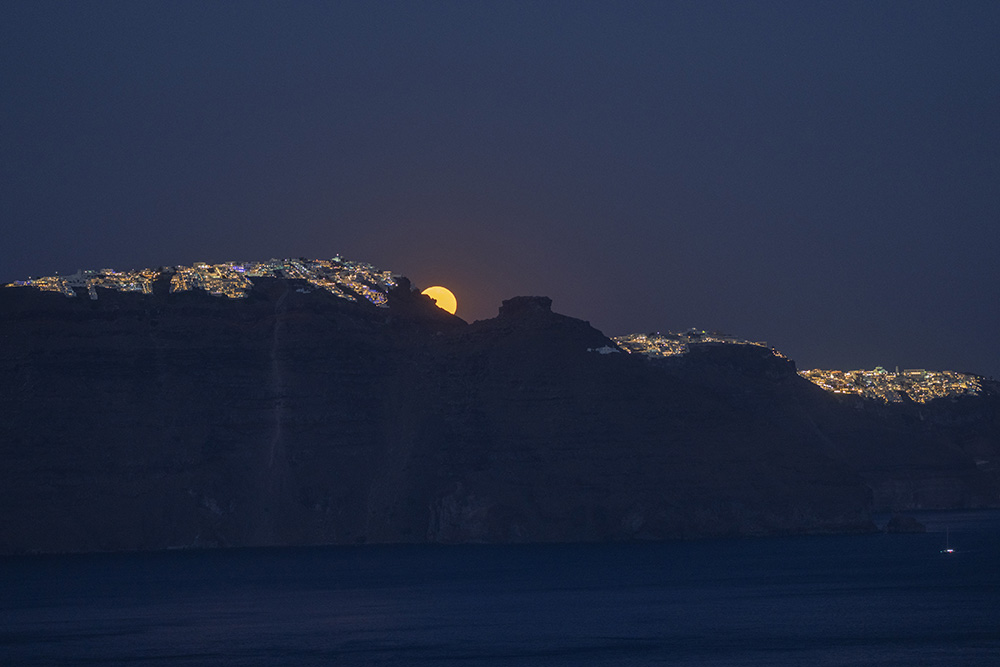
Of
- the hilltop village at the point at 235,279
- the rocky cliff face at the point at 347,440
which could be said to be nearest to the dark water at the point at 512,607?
the rocky cliff face at the point at 347,440

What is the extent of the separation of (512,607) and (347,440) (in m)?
65.1

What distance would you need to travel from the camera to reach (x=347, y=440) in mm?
164125

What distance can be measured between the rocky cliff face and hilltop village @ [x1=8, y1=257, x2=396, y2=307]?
3628 millimetres

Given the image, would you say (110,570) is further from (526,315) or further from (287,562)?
(526,315)

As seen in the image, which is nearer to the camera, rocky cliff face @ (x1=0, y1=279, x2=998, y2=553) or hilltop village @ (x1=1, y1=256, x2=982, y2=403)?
rocky cliff face @ (x1=0, y1=279, x2=998, y2=553)

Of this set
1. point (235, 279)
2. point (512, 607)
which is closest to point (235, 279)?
point (235, 279)

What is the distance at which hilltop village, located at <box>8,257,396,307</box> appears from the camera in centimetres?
17425

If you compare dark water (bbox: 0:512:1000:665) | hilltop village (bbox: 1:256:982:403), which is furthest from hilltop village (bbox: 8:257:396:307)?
dark water (bbox: 0:512:1000:665)

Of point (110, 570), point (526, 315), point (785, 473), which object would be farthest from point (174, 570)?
point (785, 473)

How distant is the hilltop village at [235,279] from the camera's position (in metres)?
174

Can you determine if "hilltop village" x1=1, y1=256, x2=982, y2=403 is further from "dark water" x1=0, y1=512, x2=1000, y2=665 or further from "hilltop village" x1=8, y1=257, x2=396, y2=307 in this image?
"dark water" x1=0, y1=512, x2=1000, y2=665

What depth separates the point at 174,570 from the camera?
135875mm

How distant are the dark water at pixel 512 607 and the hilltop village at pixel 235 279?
36.2 metres

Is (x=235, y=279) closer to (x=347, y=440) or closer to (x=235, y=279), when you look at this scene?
(x=235, y=279)
